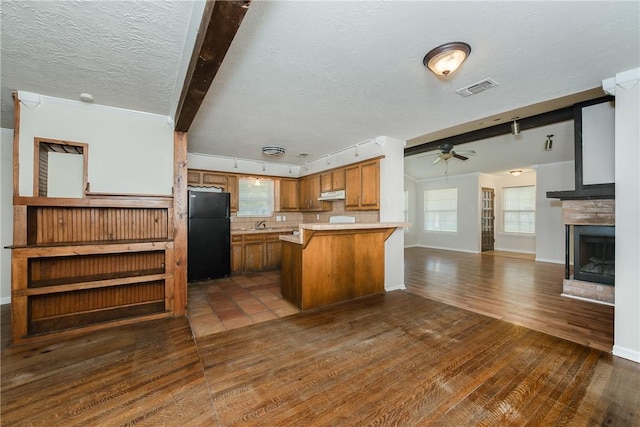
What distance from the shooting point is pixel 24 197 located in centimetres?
258

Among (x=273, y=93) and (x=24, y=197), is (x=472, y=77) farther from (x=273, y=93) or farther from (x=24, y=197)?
(x=24, y=197)

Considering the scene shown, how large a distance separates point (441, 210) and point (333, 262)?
7195mm

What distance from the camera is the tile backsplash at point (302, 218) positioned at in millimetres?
4641

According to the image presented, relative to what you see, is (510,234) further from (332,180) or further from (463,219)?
(332,180)

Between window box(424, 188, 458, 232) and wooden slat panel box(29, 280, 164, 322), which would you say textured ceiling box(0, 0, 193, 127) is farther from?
window box(424, 188, 458, 232)

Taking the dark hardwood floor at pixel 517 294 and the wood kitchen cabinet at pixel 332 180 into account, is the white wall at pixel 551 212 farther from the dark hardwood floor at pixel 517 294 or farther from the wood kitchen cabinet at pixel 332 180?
the wood kitchen cabinet at pixel 332 180

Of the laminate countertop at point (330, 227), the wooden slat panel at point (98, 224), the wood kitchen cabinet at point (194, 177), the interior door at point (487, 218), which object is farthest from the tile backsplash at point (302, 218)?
the interior door at point (487, 218)

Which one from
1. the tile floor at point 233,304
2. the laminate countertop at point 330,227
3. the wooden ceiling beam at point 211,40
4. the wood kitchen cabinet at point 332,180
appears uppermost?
the wooden ceiling beam at point 211,40

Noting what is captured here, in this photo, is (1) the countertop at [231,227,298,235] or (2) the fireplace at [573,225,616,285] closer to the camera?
(2) the fireplace at [573,225,616,285]

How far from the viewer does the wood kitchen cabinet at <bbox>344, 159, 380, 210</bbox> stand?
13.9 feet

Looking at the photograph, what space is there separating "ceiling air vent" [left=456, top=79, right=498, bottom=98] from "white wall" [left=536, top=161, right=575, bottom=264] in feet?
18.3

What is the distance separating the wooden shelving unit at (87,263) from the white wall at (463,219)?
8511mm

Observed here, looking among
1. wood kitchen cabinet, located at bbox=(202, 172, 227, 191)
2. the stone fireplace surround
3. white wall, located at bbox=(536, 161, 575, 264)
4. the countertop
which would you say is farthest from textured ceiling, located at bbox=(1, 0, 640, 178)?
white wall, located at bbox=(536, 161, 575, 264)

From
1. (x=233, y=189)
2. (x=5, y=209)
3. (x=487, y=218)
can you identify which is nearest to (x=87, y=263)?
(x=5, y=209)
